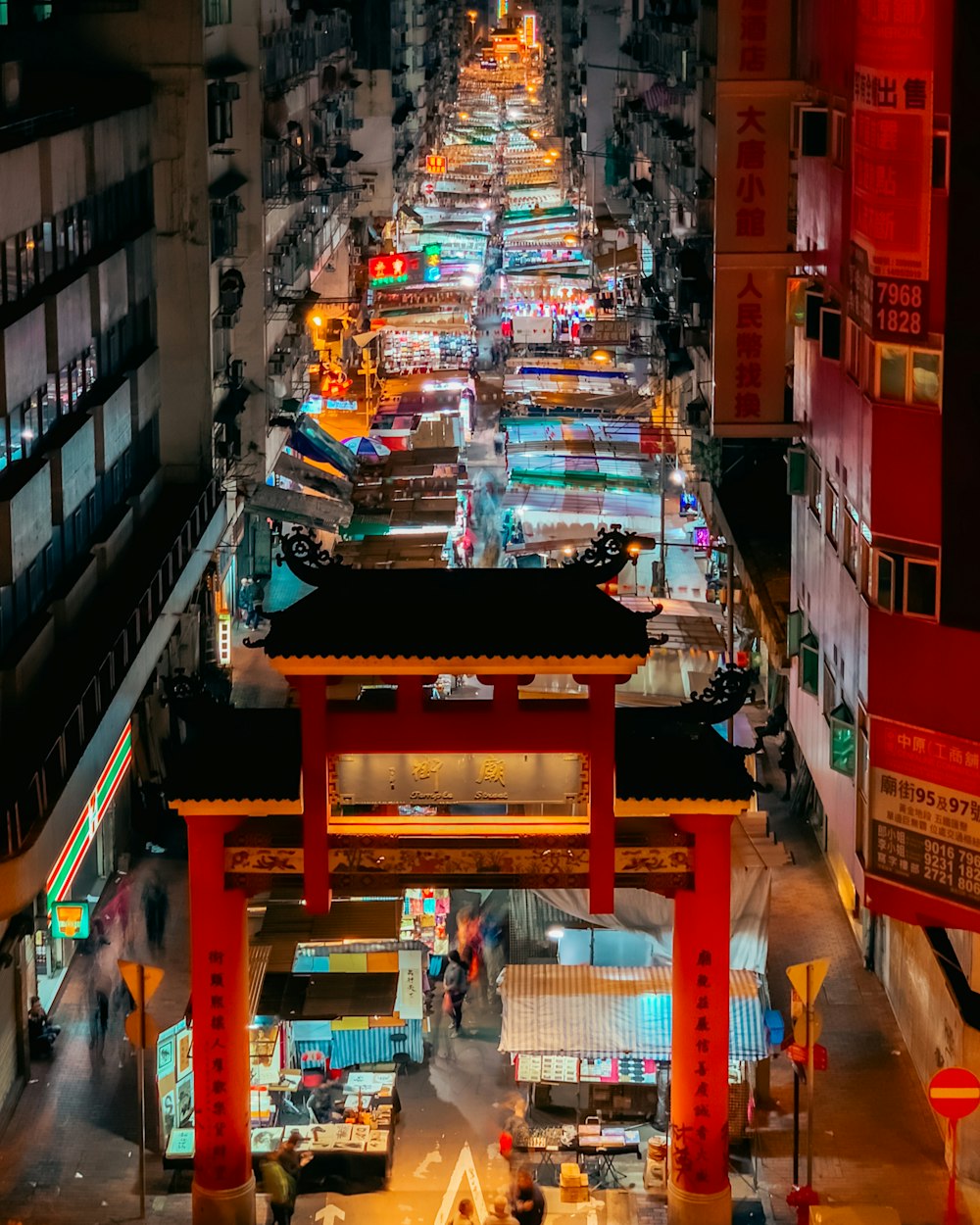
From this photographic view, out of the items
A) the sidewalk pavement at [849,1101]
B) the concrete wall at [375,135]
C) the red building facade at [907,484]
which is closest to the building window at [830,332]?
the red building facade at [907,484]

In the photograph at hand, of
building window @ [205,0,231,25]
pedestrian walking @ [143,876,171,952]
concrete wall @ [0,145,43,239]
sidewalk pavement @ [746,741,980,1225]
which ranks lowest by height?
sidewalk pavement @ [746,741,980,1225]

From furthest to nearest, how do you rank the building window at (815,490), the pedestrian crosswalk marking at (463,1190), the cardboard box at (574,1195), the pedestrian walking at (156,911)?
the pedestrian walking at (156,911) → the building window at (815,490) → the cardboard box at (574,1195) → the pedestrian crosswalk marking at (463,1190)

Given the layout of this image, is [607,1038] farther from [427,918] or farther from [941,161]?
[941,161]

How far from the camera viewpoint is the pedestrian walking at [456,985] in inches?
1058

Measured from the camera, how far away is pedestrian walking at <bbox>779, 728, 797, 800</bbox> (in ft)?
115

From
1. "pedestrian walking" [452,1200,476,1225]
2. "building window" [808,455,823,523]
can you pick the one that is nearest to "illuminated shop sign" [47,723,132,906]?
"pedestrian walking" [452,1200,476,1225]

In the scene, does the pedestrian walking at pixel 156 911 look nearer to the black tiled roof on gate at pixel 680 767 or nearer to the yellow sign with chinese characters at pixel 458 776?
the yellow sign with chinese characters at pixel 458 776

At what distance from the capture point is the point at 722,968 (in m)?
21.4

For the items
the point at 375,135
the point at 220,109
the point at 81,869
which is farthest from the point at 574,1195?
the point at 375,135

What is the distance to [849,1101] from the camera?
2469 centimetres

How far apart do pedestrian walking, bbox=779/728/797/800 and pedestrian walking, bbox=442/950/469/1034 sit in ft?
30.0

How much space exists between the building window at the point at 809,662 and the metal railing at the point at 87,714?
9.63 meters

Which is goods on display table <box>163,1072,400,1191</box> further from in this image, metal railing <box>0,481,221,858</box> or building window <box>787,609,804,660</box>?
building window <box>787,609,804,660</box>

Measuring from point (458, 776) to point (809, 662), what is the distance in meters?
7.12
